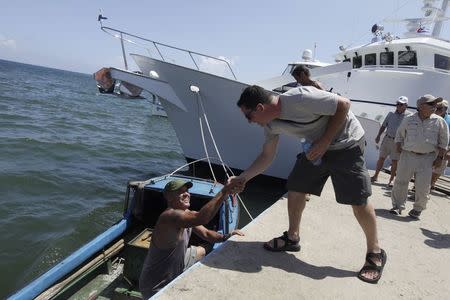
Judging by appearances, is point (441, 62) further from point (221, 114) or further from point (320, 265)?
point (320, 265)

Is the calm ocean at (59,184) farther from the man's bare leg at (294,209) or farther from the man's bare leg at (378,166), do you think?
the man's bare leg at (294,209)

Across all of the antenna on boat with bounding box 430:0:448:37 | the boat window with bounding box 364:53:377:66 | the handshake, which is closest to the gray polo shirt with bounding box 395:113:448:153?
the handshake

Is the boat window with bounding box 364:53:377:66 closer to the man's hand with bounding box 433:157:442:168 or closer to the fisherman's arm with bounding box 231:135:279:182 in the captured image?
the man's hand with bounding box 433:157:442:168

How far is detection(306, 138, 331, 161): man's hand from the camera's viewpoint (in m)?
3.08

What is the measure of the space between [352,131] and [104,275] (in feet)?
12.3

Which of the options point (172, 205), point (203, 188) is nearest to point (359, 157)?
point (172, 205)

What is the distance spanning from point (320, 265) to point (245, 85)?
19.0 ft

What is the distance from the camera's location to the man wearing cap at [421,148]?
16.9 ft

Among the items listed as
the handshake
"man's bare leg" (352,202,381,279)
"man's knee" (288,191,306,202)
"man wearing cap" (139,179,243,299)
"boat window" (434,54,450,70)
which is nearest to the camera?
the handshake

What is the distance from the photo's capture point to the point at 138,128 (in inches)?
1009

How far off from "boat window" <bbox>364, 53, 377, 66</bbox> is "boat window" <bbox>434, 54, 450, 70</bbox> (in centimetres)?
183

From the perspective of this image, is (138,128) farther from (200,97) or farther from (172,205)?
(172,205)

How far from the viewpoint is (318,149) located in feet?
10.2

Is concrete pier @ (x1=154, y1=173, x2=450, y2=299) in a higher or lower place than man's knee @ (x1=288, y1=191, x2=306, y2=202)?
lower
